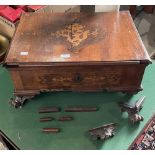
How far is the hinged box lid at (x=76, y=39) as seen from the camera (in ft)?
2.94

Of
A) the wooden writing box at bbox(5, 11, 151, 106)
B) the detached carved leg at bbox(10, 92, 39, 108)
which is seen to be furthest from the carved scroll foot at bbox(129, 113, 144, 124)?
the detached carved leg at bbox(10, 92, 39, 108)

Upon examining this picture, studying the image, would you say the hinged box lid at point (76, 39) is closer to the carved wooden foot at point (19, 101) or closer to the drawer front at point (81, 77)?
the drawer front at point (81, 77)

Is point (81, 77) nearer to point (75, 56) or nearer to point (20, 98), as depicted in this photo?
point (75, 56)

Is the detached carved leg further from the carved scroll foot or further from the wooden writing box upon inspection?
the carved scroll foot

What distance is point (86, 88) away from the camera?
A: 99cm

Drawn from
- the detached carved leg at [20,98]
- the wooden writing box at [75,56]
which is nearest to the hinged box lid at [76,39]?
the wooden writing box at [75,56]

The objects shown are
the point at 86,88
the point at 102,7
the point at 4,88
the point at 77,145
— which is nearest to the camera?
the point at 77,145

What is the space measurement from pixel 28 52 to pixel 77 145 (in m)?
0.40

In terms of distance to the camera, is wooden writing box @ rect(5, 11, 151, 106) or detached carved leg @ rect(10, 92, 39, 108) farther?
detached carved leg @ rect(10, 92, 39, 108)

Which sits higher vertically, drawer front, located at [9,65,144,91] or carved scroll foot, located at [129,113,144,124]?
drawer front, located at [9,65,144,91]

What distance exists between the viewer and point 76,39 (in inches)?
38.6

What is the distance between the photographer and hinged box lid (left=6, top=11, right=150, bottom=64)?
2.94 feet
